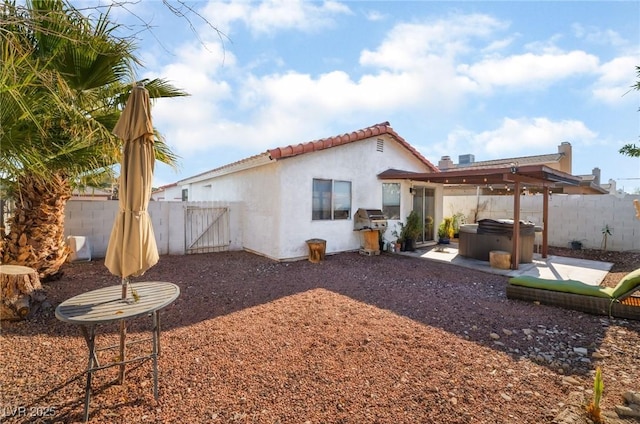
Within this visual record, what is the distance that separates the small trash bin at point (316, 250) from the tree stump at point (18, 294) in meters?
6.04

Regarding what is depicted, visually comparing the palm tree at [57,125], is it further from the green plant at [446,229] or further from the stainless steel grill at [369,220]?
the green plant at [446,229]

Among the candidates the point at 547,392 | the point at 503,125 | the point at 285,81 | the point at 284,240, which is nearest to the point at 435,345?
the point at 547,392

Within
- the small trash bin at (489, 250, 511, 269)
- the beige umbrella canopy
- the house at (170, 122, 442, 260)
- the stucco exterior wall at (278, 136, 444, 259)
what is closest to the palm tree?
the beige umbrella canopy

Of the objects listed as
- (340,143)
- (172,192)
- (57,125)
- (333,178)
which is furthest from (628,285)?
(172,192)

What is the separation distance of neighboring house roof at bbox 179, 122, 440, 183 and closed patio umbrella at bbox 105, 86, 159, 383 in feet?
17.5

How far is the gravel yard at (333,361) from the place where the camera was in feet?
8.25

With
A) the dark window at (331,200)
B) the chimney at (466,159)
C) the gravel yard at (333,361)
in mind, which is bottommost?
the gravel yard at (333,361)

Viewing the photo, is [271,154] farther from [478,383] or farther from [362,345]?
[478,383]

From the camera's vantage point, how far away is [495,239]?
357 inches

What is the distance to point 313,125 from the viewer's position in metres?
11.3

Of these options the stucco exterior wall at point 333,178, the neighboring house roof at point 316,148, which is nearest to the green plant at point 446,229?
the stucco exterior wall at point 333,178

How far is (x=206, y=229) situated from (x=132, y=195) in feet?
26.2

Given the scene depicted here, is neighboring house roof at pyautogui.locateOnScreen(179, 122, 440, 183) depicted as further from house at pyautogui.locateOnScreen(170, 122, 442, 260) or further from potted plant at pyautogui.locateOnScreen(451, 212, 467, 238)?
potted plant at pyautogui.locateOnScreen(451, 212, 467, 238)

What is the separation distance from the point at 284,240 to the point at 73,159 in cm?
528
